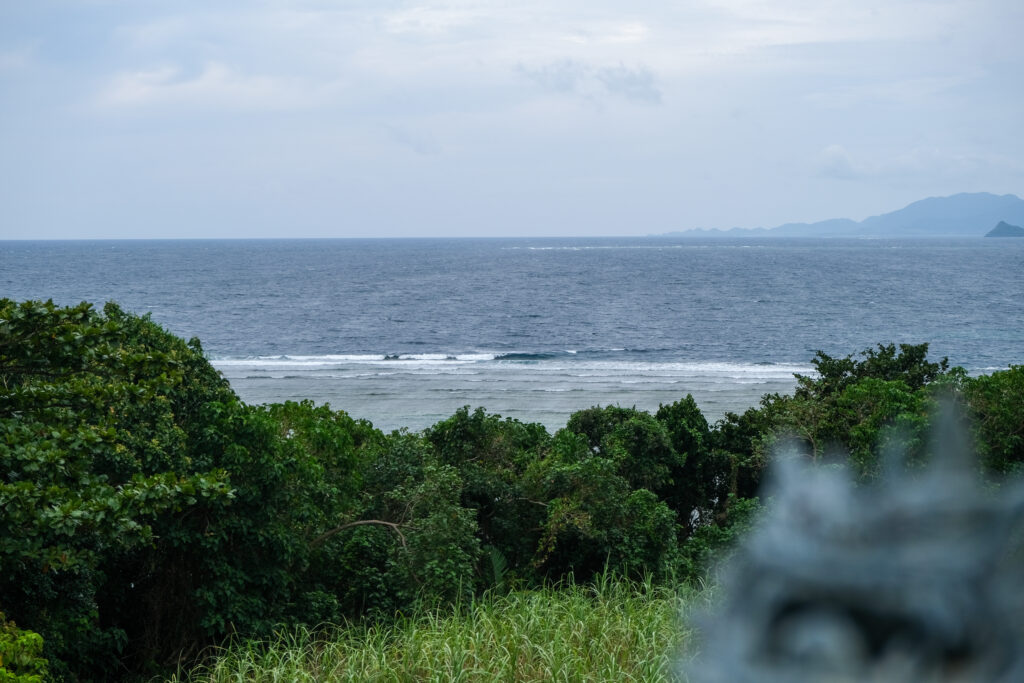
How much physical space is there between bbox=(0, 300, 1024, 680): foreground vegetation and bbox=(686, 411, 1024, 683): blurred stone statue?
17.2 feet

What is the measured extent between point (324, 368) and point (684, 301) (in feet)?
149

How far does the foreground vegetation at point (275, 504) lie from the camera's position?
267 inches

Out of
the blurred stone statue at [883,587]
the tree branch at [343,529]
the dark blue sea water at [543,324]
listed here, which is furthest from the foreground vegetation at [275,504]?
the dark blue sea water at [543,324]

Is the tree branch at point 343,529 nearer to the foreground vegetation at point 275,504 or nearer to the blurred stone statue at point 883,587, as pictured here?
the foreground vegetation at point 275,504

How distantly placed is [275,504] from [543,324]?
58.8 meters

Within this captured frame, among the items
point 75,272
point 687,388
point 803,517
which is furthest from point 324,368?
point 75,272

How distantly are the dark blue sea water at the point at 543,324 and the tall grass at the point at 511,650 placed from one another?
22588 millimetres

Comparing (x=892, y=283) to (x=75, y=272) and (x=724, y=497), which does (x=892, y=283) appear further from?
(x=75, y=272)

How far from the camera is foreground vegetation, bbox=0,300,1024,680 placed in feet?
22.2

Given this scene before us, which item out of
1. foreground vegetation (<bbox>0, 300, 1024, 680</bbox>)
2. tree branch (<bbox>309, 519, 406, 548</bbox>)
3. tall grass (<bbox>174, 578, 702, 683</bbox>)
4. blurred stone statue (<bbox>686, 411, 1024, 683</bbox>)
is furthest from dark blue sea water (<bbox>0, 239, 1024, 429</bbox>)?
blurred stone statue (<bbox>686, 411, 1024, 683</bbox>)

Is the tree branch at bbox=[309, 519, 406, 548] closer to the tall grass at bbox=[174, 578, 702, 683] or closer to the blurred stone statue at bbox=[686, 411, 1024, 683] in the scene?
the tall grass at bbox=[174, 578, 702, 683]

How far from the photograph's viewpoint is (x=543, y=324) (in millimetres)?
67375

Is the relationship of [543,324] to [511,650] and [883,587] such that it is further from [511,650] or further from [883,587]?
[883,587]

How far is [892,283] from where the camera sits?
328 feet
